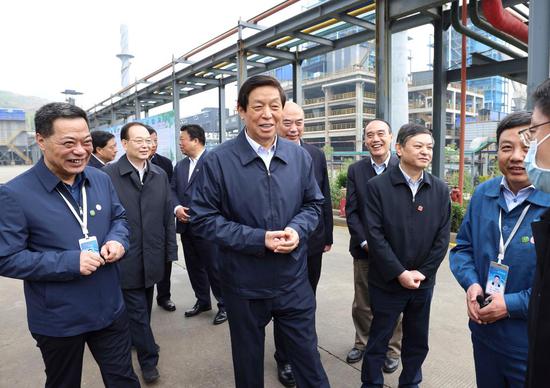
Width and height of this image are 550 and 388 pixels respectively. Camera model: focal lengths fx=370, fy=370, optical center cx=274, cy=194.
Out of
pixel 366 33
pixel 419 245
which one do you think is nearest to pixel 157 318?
pixel 419 245

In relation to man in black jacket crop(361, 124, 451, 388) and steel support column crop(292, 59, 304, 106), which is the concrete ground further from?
steel support column crop(292, 59, 304, 106)

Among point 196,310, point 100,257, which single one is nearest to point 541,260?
point 100,257

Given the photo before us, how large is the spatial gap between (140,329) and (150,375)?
0.31 meters

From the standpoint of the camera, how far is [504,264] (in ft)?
4.98

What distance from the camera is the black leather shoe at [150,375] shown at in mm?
2523

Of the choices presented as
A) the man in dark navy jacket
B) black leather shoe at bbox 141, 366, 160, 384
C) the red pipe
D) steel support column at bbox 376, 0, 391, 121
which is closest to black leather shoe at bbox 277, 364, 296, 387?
black leather shoe at bbox 141, 366, 160, 384

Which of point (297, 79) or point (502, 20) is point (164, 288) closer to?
point (297, 79)

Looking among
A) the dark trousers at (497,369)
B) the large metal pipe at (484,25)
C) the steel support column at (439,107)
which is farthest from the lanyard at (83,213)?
the steel support column at (439,107)

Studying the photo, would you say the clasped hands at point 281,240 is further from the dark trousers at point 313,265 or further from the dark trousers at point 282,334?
the dark trousers at point 313,265

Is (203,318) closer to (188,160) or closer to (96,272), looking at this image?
(188,160)

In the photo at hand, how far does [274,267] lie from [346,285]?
2.69 m

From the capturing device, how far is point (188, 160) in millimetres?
3920

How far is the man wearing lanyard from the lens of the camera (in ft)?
4.79

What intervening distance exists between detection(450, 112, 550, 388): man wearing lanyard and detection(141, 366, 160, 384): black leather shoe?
6.56ft
